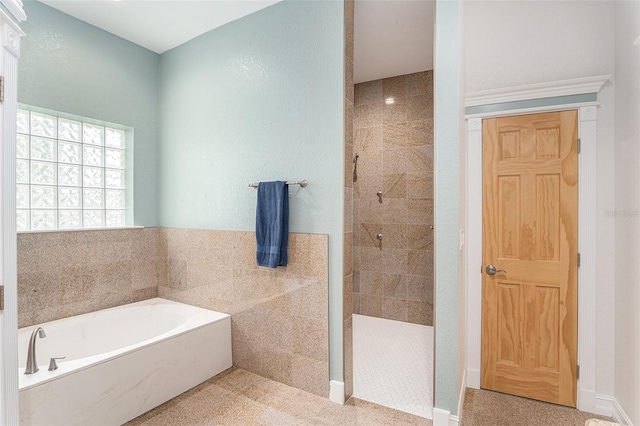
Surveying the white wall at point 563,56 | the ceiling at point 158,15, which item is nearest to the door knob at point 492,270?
the white wall at point 563,56

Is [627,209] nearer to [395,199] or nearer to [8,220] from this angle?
[395,199]

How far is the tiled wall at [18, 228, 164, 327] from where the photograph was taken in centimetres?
247

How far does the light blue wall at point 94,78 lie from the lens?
98.7 inches

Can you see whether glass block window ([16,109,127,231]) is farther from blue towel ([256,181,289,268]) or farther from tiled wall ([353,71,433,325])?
tiled wall ([353,71,433,325])

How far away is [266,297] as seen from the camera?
2613 mm

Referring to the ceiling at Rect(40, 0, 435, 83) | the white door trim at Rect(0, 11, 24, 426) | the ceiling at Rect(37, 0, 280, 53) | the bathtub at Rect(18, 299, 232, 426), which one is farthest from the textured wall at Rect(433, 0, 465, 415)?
the white door trim at Rect(0, 11, 24, 426)

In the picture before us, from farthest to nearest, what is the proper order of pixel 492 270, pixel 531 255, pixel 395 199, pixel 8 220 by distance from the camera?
1. pixel 395 199
2. pixel 492 270
3. pixel 531 255
4. pixel 8 220

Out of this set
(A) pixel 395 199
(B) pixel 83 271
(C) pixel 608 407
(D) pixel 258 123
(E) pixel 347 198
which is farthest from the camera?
(A) pixel 395 199

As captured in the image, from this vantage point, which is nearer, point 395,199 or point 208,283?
point 208,283

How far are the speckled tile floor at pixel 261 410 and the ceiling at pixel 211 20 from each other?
299 cm

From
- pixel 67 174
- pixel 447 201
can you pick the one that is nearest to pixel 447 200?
pixel 447 201

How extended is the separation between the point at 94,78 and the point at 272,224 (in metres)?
2.11

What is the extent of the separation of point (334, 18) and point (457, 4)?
2.65 feet

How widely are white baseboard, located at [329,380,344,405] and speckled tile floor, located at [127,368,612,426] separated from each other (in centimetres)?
3
